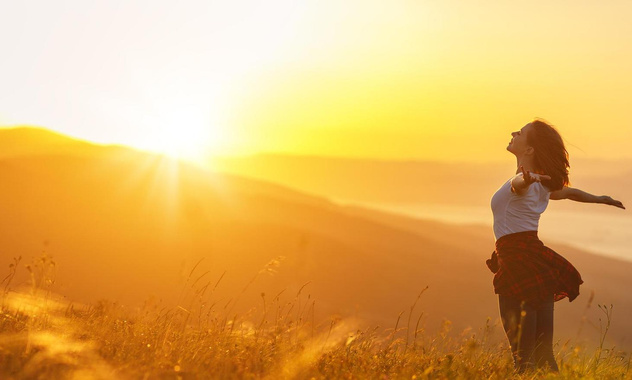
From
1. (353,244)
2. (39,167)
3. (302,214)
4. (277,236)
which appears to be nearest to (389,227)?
(302,214)

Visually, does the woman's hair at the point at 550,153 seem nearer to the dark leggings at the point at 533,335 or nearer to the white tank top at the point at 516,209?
the white tank top at the point at 516,209

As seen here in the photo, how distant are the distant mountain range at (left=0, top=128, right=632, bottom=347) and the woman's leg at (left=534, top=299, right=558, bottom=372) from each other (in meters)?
18.0

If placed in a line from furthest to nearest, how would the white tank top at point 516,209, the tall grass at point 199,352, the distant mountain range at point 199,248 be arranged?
the distant mountain range at point 199,248, the white tank top at point 516,209, the tall grass at point 199,352

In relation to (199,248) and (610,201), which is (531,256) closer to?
(610,201)

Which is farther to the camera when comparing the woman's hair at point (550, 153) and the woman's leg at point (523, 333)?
the woman's hair at point (550, 153)

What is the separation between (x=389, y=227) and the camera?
70.0m

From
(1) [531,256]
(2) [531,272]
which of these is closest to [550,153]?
(1) [531,256]

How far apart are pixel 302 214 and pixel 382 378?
→ 6213 cm

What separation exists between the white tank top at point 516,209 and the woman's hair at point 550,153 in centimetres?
13

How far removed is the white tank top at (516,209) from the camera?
5.57 metres

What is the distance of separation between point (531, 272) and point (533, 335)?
499 mm

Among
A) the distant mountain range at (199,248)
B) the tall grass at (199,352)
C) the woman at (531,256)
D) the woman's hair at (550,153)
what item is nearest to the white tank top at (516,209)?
the woman at (531,256)

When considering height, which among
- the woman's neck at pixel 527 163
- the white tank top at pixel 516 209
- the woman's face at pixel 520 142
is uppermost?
the woman's face at pixel 520 142

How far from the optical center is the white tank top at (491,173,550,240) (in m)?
5.57
